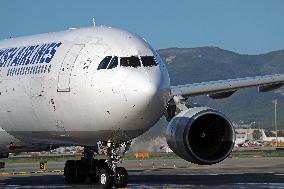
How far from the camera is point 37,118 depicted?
23500 mm

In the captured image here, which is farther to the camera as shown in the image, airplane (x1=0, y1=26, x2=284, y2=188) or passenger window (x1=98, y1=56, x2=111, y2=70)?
passenger window (x1=98, y1=56, x2=111, y2=70)

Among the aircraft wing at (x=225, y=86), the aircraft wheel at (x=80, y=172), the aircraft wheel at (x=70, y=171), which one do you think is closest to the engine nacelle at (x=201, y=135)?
the aircraft wing at (x=225, y=86)

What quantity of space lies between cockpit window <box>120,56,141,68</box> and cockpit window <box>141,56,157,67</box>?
18 cm

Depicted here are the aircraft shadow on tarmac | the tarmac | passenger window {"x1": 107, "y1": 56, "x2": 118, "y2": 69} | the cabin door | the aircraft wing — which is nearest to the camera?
passenger window {"x1": 107, "y1": 56, "x2": 118, "y2": 69}

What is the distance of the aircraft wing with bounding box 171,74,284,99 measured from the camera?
2686cm

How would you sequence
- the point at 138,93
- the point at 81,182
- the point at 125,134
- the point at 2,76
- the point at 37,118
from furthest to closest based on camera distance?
the point at 81,182 → the point at 2,76 → the point at 37,118 → the point at 125,134 → the point at 138,93

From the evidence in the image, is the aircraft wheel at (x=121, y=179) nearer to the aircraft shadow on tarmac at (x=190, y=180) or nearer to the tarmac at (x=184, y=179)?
the tarmac at (x=184, y=179)

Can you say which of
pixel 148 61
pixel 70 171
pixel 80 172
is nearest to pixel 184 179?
pixel 80 172

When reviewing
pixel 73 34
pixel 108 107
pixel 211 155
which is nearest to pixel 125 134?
pixel 108 107

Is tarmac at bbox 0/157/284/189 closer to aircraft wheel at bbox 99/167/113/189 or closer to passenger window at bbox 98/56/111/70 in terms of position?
aircraft wheel at bbox 99/167/113/189

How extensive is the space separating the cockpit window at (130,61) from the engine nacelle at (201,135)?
2.24m

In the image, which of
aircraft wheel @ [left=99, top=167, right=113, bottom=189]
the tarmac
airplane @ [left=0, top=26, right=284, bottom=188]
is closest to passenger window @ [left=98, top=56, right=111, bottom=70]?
airplane @ [left=0, top=26, right=284, bottom=188]

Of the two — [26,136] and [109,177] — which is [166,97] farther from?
[26,136]

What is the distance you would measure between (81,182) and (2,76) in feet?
18.7
